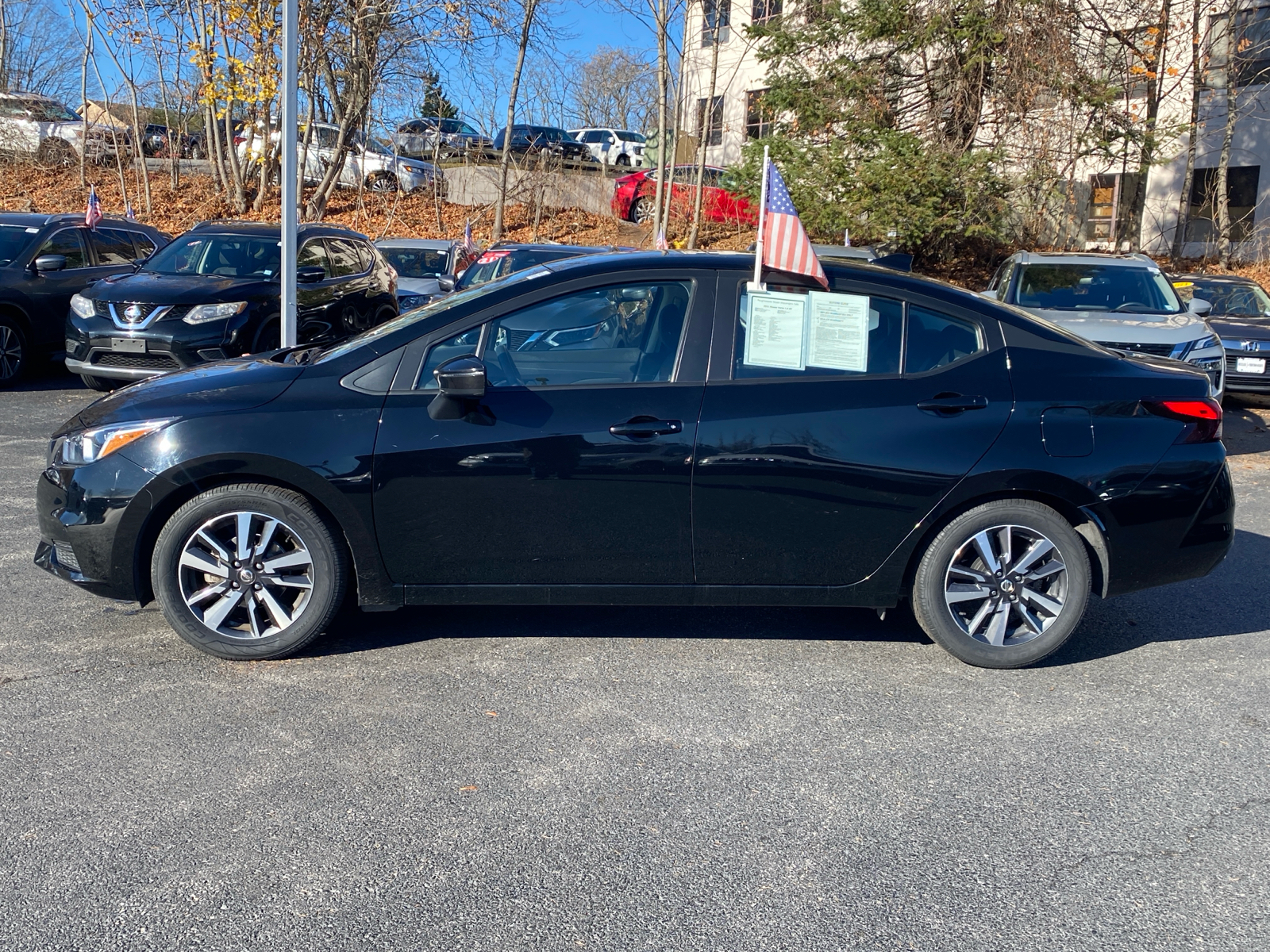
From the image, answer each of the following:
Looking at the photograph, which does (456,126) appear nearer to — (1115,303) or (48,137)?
(48,137)

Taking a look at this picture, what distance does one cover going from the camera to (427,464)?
445cm

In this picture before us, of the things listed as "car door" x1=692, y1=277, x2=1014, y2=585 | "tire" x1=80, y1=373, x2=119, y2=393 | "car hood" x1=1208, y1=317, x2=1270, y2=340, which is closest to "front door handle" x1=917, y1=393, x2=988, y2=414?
"car door" x1=692, y1=277, x2=1014, y2=585

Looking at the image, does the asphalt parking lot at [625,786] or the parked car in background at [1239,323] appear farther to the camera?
the parked car in background at [1239,323]

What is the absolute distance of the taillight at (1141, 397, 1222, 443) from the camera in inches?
187

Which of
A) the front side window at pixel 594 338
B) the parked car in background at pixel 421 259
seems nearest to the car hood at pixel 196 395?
the front side window at pixel 594 338

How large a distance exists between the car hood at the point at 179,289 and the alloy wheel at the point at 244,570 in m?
7.04

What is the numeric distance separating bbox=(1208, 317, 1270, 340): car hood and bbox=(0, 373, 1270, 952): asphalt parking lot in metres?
8.45

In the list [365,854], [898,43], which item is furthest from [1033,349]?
[898,43]

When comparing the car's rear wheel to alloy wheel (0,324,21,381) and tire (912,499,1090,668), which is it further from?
tire (912,499,1090,668)

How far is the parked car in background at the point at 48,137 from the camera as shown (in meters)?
28.2

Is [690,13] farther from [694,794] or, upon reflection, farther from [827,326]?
[694,794]

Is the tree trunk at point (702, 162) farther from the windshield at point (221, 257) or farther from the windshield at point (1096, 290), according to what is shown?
the windshield at point (221, 257)

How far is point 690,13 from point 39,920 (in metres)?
21.7

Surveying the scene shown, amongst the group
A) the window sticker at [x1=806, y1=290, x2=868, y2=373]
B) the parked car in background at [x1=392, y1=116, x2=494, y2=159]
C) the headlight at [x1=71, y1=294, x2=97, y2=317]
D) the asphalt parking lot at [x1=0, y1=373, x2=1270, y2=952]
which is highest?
the parked car in background at [x1=392, y1=116, x2=494, y2=159]
